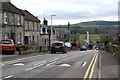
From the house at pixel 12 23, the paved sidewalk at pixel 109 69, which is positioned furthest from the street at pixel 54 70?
the house at pixel 12 23

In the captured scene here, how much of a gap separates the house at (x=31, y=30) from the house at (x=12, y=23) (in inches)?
245

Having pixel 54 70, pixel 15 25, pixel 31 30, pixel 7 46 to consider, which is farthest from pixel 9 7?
pixel 54 70

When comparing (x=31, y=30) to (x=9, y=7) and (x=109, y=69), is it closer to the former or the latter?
(x=9, y=7)

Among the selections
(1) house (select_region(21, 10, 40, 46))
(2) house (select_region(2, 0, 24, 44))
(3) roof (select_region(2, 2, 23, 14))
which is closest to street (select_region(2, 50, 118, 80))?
Answer: (2) house (select_region(2, 0, 24, 44))

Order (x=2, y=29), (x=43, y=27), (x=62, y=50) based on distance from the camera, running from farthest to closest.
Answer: (x=43, y=27) → (x=2, y=29) → (x=62, y=50)

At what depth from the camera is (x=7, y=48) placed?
137 feet

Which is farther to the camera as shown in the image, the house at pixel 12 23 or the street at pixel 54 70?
the house at pixel 12 23

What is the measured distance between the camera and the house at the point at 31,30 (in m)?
74.4

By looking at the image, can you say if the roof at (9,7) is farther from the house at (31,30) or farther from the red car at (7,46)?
the red car at (7,46)

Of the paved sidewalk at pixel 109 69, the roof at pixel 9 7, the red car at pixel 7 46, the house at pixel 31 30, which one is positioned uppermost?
the roof at pixel 9 7

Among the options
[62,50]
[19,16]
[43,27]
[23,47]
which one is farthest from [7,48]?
[43,27]

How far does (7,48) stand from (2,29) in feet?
51.3

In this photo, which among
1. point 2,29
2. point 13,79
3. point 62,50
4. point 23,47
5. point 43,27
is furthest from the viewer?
point 43,27

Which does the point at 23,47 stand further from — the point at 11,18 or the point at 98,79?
the point at 98,79
